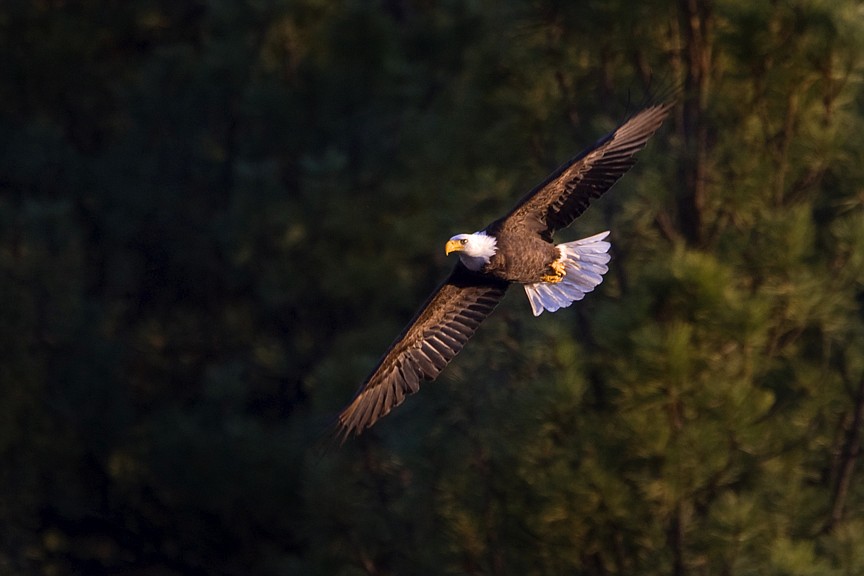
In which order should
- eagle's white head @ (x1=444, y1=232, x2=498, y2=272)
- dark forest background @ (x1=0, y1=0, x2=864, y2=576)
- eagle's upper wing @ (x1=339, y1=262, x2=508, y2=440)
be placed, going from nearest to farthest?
eagle's white head @ (x1=444, y1=232, x2=498, y2=272)
eagle's upper wing @ (x1=339, y1=262, x2=508, y2=440)
dark forest background @ (x1=0, y1=0, x2=864, y2=576)

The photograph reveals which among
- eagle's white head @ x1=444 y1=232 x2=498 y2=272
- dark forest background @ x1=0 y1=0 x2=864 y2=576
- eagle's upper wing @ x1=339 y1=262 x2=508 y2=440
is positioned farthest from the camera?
dark forest background @ x1=0 y1=0 x2=864 y2=576

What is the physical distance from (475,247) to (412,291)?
3618mm

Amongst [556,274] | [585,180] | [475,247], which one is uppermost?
[585,180]

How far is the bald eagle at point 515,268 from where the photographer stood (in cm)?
535

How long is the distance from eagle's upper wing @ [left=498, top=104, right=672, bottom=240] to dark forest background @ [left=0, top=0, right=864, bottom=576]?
0.76 ft

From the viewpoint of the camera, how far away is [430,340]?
19.0 feet

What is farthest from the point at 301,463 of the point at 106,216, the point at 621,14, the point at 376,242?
the point at 621,14

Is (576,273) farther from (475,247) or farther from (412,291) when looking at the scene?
(412,291)

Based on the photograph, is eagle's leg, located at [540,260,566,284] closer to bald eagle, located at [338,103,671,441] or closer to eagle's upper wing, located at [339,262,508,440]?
bald eagle, located at [338,103,671,441]

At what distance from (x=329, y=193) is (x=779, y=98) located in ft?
10.2

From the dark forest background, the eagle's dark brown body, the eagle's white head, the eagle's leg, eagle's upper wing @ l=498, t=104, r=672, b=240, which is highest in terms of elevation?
the dark forest background

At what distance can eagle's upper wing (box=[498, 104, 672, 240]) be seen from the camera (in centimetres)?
538

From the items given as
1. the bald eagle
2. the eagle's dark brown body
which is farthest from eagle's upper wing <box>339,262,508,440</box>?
the eagle's dark brown body

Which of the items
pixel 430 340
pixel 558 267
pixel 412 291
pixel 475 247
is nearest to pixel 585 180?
pixel 558 267
